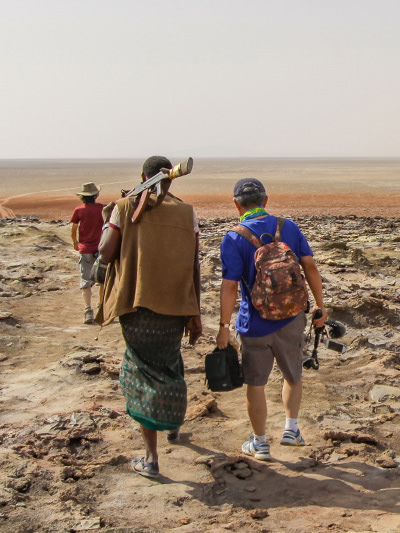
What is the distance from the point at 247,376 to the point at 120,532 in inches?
48.3

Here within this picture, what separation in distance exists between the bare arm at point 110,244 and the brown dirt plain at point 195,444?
126 cm

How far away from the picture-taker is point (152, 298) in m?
3.65

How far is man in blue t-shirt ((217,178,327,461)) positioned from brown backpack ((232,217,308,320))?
0.34 feet

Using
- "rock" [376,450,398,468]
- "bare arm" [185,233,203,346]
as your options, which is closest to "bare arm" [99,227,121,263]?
"bare arm" [185,233,203,346]

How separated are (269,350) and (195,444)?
0.84 m

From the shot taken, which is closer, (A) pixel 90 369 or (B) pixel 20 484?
(B) pixel 20 484

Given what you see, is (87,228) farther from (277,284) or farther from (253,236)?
(277,284)

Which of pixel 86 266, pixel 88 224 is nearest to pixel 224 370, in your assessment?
pixel 88 224

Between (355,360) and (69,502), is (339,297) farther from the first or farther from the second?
(69,502)

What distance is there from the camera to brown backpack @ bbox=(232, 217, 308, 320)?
3752 millimetres

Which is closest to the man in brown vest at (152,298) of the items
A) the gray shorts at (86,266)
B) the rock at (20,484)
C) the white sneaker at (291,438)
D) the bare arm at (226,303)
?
the bare arm at (226,303)

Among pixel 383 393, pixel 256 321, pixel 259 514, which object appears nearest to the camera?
pixel 259 514

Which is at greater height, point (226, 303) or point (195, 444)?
point (226, 303)

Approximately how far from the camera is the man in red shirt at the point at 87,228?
717cm
